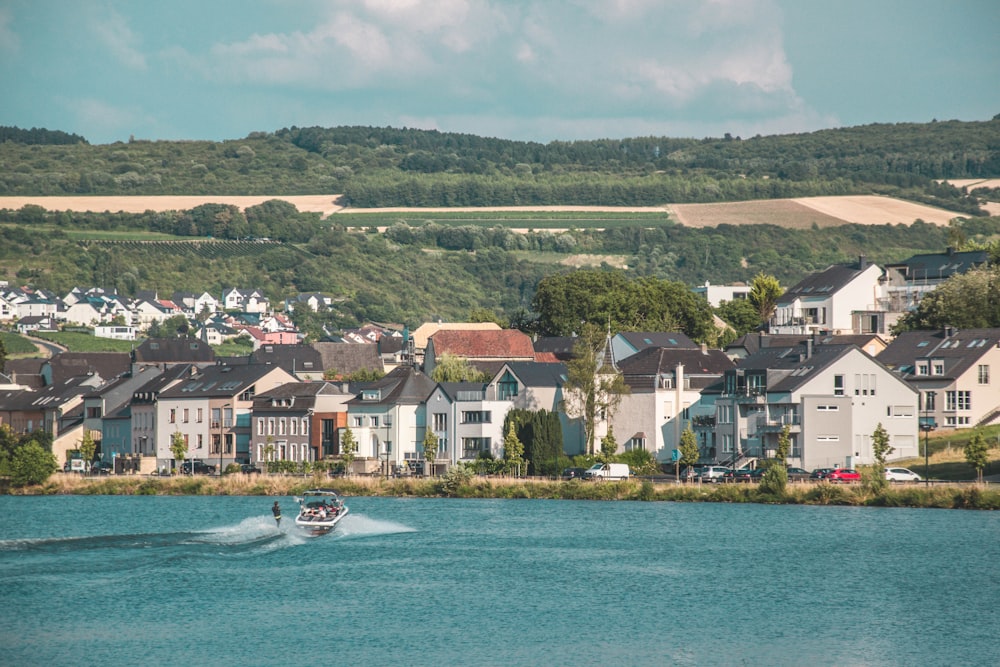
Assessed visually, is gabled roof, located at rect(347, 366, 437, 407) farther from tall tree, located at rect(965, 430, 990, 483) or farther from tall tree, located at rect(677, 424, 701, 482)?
Answer: tall tree, located at rect(965, 430, 990, 483)

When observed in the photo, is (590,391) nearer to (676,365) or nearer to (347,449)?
(676,365)

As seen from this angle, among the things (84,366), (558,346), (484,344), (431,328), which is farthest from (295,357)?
(558,346)

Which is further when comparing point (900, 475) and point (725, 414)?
point (725, 414)

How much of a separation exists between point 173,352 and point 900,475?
93256mm

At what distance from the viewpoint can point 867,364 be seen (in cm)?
9662

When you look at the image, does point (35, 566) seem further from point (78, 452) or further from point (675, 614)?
point (78, 452)

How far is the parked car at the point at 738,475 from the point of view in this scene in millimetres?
89250

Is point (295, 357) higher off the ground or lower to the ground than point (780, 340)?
higher

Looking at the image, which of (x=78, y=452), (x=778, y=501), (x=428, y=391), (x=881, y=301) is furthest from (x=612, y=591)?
(x=881, y=301)

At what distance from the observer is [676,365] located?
106312 millimetres

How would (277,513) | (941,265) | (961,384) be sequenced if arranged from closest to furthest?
(277,513) → (961,384) → (941,265)

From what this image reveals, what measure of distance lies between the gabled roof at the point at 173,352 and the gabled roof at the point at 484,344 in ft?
127

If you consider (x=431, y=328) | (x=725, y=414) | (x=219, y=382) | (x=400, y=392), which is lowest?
(x=725, y=414)

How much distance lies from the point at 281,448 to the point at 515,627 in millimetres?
66359
